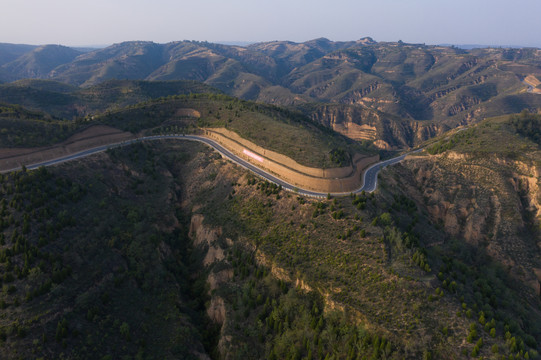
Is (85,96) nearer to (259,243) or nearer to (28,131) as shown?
(28,131)

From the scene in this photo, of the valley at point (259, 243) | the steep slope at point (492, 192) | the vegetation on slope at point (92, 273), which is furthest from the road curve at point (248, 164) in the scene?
the steep slope at point (492, 192)

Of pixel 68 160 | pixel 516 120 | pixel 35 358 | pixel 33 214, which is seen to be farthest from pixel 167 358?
pixel 516 120

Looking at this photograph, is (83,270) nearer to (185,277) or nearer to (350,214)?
(185,277)

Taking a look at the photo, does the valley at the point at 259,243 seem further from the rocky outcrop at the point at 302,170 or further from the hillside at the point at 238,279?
the rocky outcrop at the point at 302,170

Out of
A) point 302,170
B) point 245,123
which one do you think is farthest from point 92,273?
point 245,123

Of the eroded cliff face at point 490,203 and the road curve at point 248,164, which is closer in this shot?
the eroded cliff face at point 490,203

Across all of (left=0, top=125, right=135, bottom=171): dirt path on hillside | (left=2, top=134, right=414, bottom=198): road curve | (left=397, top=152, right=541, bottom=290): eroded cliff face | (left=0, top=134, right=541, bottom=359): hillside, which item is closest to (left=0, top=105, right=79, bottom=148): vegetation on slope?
(left=0, top=125, right=135, bottom=171): dirt path on hillside

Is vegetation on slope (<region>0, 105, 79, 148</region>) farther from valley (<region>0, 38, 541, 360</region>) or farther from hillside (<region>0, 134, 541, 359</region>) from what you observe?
hillside (<region>0, 134, 541, 359</region>)
